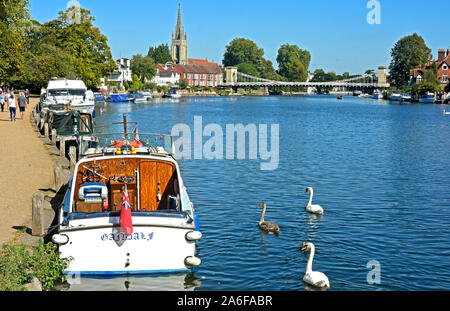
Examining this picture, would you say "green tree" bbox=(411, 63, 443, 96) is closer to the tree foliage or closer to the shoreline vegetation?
the shoreline vegetation

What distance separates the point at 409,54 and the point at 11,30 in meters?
123

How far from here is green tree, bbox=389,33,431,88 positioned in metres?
144

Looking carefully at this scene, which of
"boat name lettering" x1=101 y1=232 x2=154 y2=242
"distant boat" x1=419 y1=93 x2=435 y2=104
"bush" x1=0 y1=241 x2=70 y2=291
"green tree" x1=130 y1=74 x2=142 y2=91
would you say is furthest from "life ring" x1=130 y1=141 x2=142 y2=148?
"green tree" x1=130 y1=74 x2=142 y2=91

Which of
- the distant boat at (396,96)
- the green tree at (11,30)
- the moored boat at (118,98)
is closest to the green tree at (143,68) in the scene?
the moored boat at (118,98)

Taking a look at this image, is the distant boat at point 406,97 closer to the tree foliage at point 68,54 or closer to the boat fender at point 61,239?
the tree foliage at point 68,54

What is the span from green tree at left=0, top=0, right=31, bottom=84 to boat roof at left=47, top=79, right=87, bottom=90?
332 cm

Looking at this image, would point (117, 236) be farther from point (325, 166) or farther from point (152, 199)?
point (325, 166)

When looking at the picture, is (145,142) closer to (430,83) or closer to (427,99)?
(427,99)

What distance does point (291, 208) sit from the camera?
19.6 metres

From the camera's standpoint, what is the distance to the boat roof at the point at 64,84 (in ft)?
154

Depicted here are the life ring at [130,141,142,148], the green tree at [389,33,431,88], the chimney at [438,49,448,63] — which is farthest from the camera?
the green tree at [389,33,431,88]

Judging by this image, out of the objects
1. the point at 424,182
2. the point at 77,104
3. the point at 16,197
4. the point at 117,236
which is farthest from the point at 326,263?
the point at 77,104

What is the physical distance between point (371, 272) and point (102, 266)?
640 centimetres
